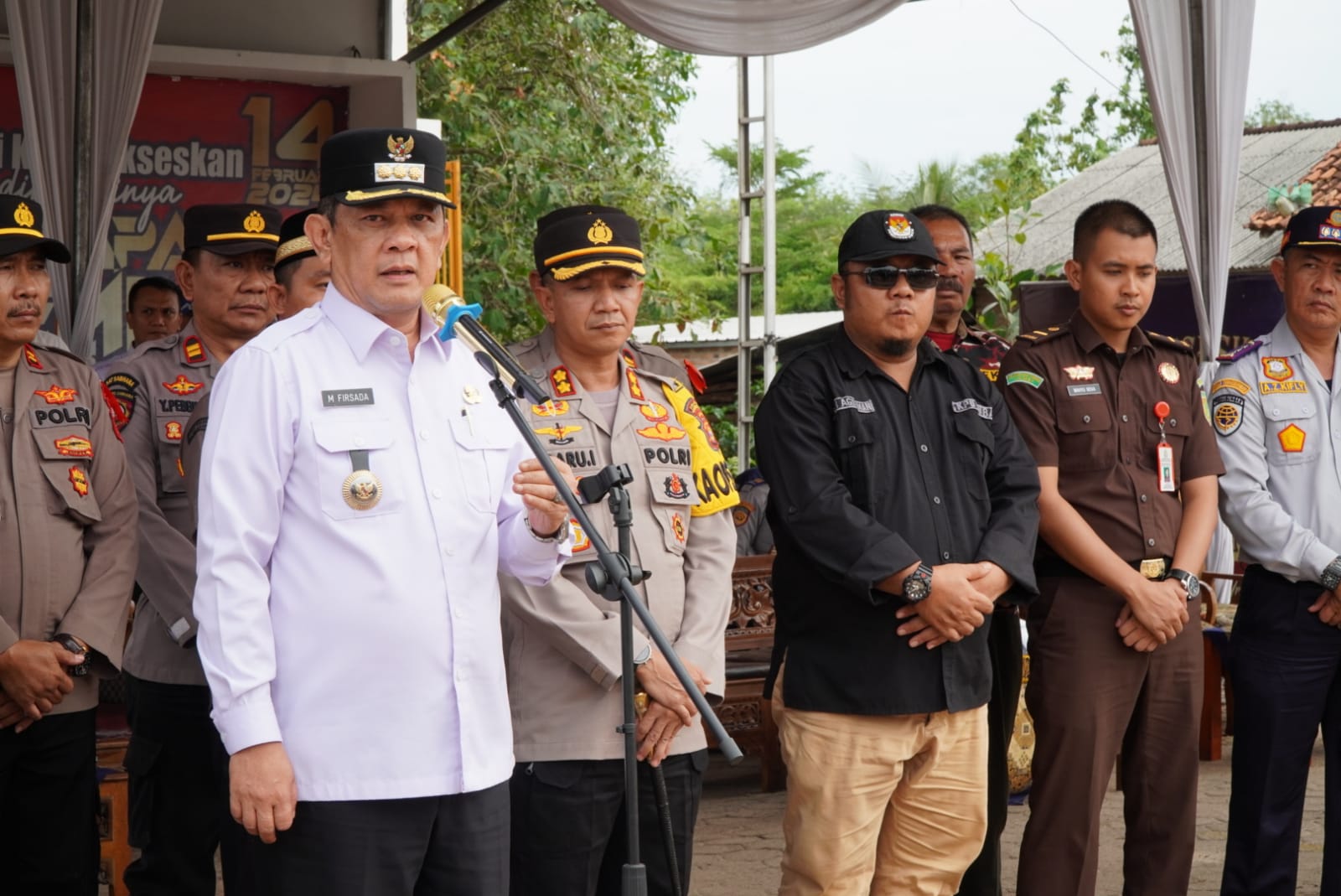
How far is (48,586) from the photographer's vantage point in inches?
143

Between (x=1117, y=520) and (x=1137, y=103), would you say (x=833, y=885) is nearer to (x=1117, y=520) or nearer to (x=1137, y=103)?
(x=1117, y=520)

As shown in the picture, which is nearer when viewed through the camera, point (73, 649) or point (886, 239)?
point (73, 649)

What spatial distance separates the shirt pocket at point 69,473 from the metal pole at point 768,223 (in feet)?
19.0

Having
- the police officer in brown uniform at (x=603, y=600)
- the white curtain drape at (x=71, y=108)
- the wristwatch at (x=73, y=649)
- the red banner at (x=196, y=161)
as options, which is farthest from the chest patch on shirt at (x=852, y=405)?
the red banner at (x=196, y=161)

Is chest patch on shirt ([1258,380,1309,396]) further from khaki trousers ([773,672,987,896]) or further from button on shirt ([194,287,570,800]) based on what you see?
button on shirt ([194,287,570,800])

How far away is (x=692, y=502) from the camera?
12.1ft

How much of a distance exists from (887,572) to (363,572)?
1.43m

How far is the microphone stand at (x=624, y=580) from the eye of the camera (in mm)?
2410

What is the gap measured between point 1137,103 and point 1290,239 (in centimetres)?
2597

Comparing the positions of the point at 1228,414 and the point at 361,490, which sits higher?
the point at 1228,414

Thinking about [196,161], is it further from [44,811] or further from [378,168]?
[378,168]

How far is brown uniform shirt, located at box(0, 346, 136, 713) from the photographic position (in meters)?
3.60

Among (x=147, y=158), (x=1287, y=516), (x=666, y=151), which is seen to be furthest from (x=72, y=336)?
(x=666, y=151)

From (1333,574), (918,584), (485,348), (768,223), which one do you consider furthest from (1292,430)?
(768,223)
